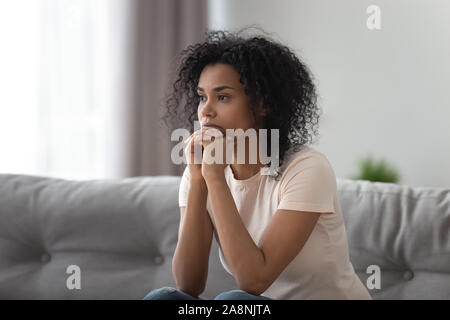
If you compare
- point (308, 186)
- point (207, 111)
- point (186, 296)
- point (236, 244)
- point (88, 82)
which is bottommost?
point (186, 296)

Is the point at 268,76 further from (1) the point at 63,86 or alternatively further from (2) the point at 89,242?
(1) the point at 63,86

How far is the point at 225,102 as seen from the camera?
135cm

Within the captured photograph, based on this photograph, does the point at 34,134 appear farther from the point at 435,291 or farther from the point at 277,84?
the point at 435,291

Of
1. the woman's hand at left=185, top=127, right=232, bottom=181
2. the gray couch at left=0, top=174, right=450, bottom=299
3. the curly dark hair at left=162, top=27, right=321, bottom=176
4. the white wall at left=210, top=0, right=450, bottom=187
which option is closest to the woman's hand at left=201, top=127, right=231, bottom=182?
the woman's hand at left=185, top=127, right=232, bottom=181

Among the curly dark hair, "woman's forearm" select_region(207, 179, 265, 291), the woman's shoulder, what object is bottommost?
"woman's forearm" select_region(207, 179, 265, 291)

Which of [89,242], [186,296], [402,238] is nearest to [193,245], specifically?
[186,296]

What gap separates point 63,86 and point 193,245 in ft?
5.54

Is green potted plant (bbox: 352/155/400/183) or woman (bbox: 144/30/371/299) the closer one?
woman (bbox: 144/30/371/299)

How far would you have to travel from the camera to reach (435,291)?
1.44 m

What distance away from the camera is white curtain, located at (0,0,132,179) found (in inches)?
104

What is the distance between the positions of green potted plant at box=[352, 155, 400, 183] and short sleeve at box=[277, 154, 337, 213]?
61.9 inches

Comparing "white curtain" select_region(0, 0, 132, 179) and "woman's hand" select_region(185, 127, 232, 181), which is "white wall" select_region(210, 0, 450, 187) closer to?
"white curtain" select_region(0, 0, 132, 179)

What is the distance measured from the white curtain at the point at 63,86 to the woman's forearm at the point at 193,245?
1.53 meters

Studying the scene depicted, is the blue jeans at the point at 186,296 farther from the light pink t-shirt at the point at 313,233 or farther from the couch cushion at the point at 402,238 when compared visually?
the couch cushion at the point at 402,238
